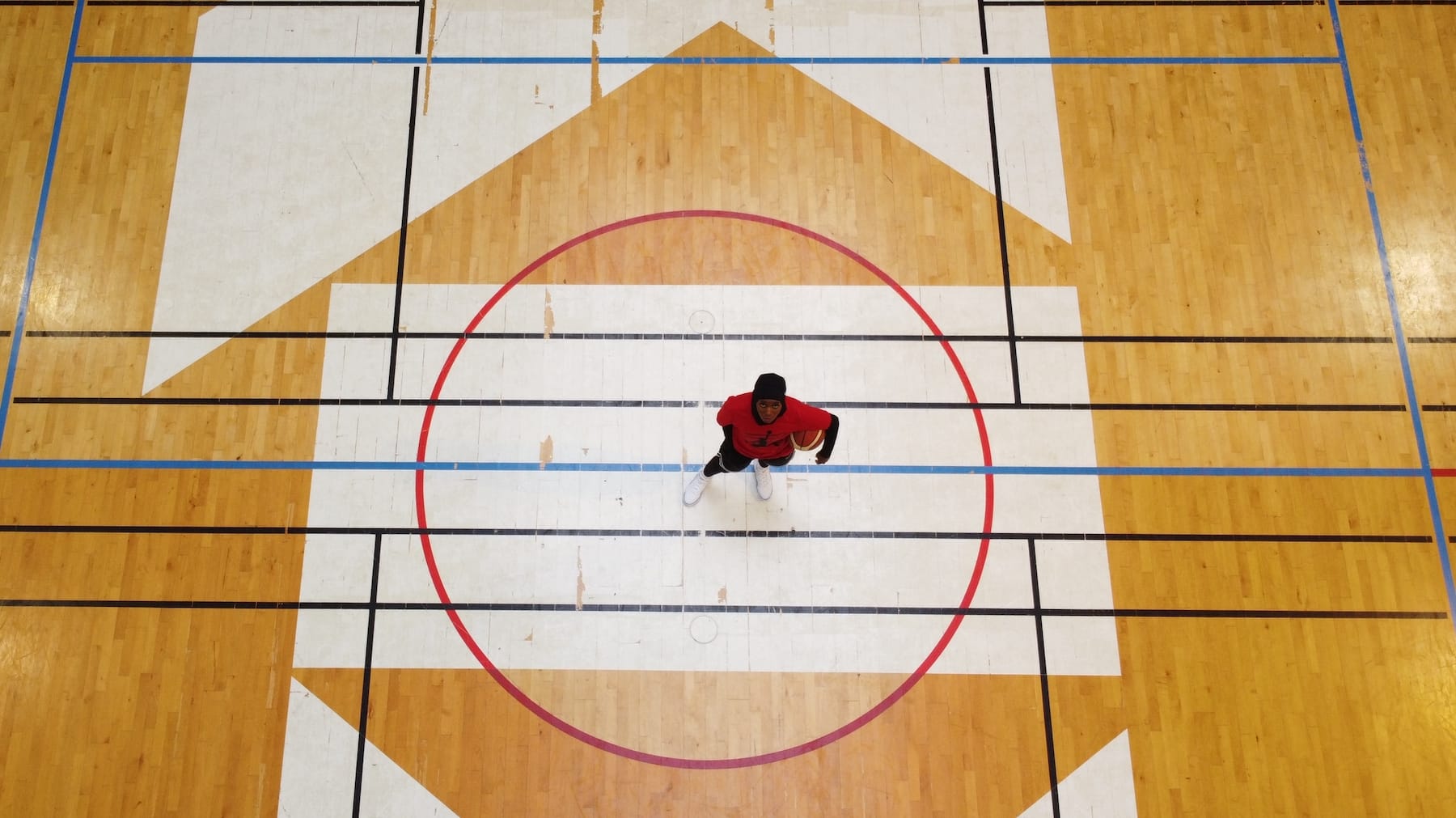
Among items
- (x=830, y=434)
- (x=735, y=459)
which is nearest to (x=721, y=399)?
(x=735, y=459)

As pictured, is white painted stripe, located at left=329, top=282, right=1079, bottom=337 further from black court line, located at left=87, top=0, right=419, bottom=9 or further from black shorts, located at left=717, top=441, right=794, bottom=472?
black court line, located at left=87, top=0, right=419, bottom=9

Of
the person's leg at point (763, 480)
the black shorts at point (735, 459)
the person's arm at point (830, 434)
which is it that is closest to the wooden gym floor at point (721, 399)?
the person's leg at point (763, 480)

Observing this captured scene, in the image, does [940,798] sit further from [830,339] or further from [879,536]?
[830,339]

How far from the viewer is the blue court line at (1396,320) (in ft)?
17.1

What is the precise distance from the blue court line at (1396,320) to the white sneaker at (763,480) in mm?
4130

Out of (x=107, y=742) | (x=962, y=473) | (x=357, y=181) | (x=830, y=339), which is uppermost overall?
(x=357, y=181)

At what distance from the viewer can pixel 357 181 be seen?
19.1 feet

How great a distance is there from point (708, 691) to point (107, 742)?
136 inches

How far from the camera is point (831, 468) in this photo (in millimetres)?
5363

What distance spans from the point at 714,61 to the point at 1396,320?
16.3 ft

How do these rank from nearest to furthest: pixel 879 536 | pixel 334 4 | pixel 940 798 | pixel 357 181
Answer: pixel 940 798
pixel 879 536
pixel 357 181
pixel 334 4

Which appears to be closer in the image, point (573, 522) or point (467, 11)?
point (573, 522)

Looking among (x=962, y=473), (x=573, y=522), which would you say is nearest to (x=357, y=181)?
(x=573, y=522)

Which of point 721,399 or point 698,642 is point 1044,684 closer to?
point 698,642
